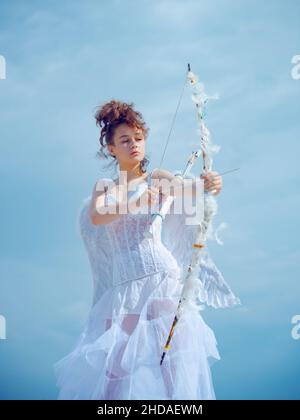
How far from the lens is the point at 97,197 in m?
2.55

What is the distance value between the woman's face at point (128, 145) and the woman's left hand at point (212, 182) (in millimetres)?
433

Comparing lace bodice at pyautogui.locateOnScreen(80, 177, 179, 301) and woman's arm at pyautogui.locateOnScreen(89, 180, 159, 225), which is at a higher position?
woman's arm at pyautogui.locateOnScreen(89, 180, 159, 225)

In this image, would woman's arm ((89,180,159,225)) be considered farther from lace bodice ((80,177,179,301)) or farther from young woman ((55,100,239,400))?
lace bodice ((80,177,179,301))

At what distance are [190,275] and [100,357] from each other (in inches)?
→ 19.8

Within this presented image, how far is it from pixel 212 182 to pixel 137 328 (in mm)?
700

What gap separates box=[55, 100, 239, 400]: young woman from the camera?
229 centimetres

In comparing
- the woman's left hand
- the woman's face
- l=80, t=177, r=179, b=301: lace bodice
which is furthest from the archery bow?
the woman's face

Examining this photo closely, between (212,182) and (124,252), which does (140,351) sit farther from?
(212,182)

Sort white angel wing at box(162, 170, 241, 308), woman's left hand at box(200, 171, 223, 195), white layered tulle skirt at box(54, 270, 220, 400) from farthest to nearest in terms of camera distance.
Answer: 1. white angel wing at box(162, 170, 241, 308)
2. woman's left hand at box(200, 171, 223, 195)
3. white layered tulle skirt at box(54, 270, 220, 400)

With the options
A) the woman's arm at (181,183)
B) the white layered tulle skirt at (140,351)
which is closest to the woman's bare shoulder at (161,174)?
the woman's arm at (181,183)

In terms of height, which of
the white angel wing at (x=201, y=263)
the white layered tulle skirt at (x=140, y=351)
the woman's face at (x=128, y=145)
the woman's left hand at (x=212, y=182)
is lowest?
the white layered tulle skirt at (x=140, y=351)

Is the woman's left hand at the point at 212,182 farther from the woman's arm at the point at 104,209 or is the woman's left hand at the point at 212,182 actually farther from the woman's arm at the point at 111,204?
the woman's arm at the point at 104,209

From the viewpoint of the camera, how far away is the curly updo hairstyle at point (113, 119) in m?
2.78
